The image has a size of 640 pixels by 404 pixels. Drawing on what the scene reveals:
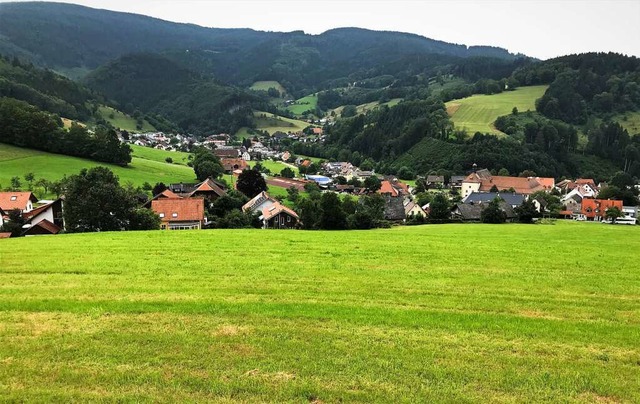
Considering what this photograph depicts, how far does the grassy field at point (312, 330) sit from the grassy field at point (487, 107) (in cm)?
13545

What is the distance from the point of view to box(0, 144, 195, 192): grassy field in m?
75.9

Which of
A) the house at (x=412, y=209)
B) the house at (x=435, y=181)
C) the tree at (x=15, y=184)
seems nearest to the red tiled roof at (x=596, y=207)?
the house at (x=412, y=209)

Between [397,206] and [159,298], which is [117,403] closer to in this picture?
[159,298]

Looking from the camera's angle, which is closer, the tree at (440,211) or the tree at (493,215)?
the tree at (493,215)

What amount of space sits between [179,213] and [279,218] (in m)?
12.1

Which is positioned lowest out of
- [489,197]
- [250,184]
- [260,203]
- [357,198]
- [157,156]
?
[489,197]

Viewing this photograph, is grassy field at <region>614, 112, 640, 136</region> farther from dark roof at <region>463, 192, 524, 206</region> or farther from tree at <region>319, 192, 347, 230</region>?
tree at <region>319, 192, 347, 230</region>

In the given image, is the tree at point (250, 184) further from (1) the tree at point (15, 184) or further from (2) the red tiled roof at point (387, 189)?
(2) the red tiled roof at point (387, 189)

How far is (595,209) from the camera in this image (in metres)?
80.4

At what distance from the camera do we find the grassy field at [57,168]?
75.9 metres

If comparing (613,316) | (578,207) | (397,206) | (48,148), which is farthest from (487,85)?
(613,316)

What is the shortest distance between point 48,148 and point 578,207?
338 ft

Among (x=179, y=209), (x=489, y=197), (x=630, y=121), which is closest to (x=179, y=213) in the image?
(x=179, y=209)

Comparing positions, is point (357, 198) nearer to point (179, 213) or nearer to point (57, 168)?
point (179, 213)
